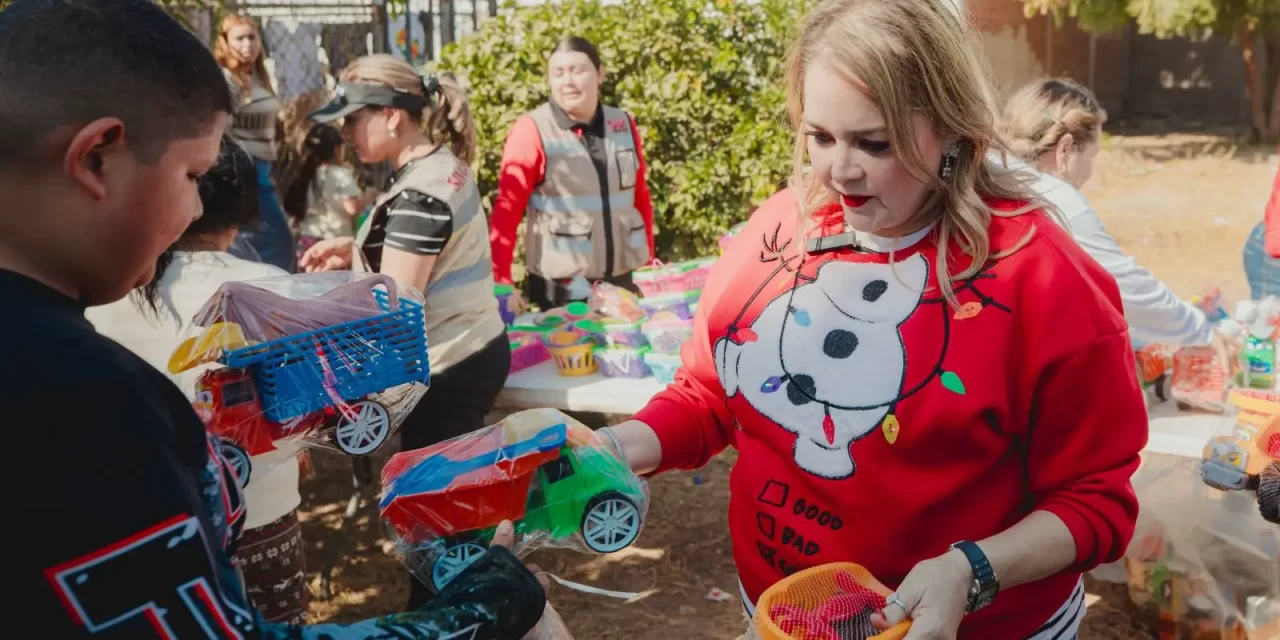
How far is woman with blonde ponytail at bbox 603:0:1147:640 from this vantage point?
1721 mm

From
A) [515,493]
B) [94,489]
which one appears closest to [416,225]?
[515,493]

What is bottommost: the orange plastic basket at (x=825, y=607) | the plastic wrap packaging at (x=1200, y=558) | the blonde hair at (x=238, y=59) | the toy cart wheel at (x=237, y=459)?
the plastic wrap packaging at (x=1200, y=558)

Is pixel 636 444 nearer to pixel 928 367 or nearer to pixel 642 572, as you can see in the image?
pixel 928 367

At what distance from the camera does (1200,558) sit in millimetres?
4066

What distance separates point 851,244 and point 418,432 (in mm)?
2363

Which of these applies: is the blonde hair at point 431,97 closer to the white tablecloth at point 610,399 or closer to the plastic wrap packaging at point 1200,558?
the white tablecloth at point 610,399

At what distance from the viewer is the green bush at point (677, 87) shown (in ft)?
26.4

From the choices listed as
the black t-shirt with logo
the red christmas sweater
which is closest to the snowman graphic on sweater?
the red christmas sweater

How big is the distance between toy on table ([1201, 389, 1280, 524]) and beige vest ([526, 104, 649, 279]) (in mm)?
3654

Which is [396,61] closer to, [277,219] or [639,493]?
[277,219]

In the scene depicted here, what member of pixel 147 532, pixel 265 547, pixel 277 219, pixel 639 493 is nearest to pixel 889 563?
pixel 639 493

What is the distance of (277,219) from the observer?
5.45 meters

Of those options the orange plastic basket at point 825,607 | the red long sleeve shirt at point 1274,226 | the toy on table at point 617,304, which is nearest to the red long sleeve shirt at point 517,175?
the toy on table at point 617,304

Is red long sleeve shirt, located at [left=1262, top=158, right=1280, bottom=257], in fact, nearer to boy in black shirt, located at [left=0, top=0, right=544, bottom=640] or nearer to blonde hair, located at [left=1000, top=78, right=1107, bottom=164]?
blonde hair, located at [left=1000, top=78, right=1107, bottom=164]
